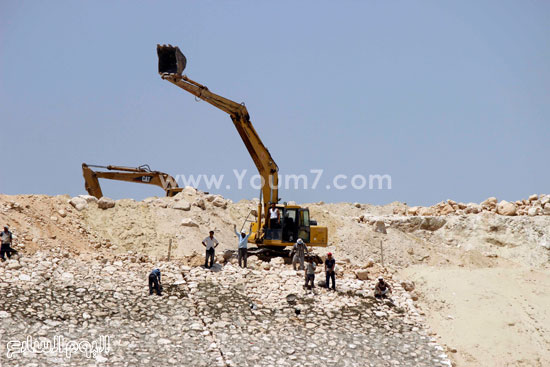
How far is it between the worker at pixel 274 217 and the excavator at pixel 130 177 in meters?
11.3

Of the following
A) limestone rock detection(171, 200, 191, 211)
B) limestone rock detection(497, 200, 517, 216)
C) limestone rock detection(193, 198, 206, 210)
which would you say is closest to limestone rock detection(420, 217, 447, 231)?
limestone rock detection(497, 200, 517, 216)

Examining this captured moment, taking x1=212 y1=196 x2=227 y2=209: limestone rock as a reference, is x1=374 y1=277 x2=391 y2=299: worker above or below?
below

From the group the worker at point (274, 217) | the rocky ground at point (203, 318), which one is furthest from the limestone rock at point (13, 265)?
the worker at point (274, 217)

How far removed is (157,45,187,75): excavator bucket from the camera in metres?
19.1

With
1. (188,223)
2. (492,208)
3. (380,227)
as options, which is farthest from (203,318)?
(492,208)

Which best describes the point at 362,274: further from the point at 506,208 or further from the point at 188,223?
the point at 506,208

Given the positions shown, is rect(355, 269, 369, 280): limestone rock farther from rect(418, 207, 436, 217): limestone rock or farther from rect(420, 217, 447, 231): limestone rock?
rect(418, 207, 436, 217): limestone rock

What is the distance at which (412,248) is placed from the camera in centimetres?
2812

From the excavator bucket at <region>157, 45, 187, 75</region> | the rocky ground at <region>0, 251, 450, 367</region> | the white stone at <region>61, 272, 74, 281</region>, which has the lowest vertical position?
the rocky ground at <region>0, 251, 450, 367</region>

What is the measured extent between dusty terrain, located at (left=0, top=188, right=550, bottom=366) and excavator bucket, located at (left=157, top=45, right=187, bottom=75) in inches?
241

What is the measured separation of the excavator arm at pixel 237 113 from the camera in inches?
765

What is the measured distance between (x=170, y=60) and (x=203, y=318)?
341 inches

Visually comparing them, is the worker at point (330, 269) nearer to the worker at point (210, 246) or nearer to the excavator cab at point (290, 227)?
the worker at point (210, 246)

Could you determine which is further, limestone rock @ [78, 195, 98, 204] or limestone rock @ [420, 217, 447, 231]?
limestone rock @ [420, 217, 447, 231]
